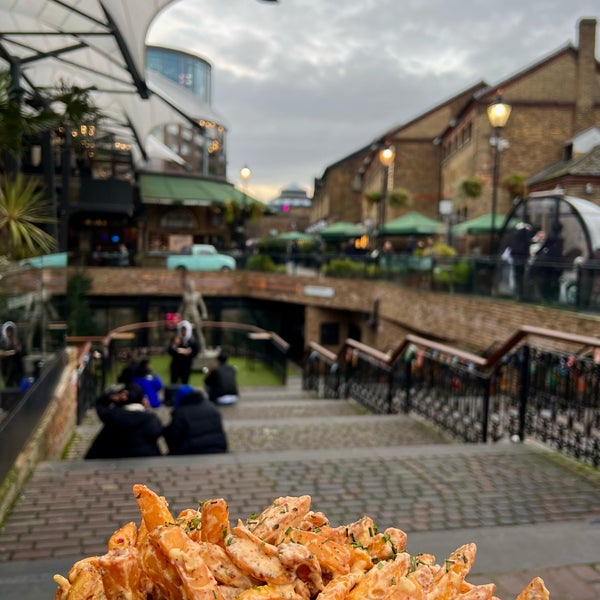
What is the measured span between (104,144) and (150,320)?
8.15 m

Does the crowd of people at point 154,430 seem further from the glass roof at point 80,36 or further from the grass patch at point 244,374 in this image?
the grass patch at point 244,374

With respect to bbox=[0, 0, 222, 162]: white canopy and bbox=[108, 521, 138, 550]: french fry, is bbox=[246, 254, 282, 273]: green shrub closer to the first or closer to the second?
bbox=[0, 0, 222, 162]: white canopy

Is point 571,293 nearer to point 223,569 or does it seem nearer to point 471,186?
point 223,569

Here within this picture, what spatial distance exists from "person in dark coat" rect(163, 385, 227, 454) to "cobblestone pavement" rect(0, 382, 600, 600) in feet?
1.25

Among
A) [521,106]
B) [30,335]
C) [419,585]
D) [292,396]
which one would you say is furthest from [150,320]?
[419,585]

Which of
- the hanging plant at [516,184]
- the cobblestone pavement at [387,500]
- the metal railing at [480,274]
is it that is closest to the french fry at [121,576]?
the cobblestone pavement at [387,500]

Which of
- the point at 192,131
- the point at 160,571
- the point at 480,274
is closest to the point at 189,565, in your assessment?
the point at 160,571

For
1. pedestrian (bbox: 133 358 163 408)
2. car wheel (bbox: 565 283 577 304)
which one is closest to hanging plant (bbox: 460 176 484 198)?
car wheel (bbox: 565 283 577 304)

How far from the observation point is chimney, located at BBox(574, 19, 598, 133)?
28.5m

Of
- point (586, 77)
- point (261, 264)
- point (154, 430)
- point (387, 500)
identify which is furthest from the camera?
point (586, 77)

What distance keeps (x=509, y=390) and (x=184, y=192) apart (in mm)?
→ 29134

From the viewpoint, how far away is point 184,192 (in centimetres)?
3406

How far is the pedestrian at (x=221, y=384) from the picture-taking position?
11.2 meters

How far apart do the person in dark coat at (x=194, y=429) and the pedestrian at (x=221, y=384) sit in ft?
15.6
